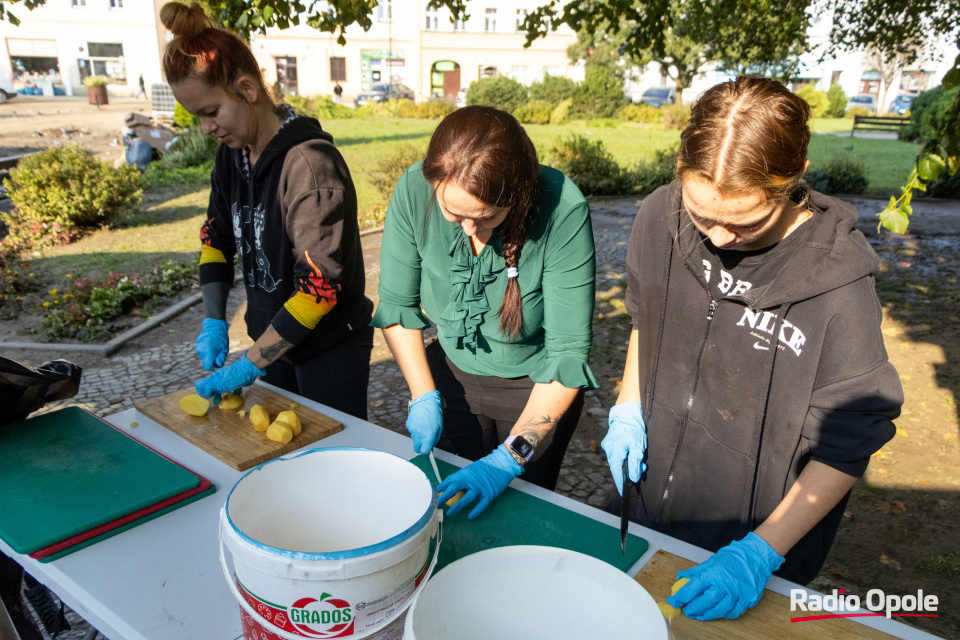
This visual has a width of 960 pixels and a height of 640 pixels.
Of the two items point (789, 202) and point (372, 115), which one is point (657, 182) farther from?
point (372, 115)

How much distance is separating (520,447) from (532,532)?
26 cm

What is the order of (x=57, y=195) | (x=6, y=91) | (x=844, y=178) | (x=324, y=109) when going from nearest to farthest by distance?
(x=57, y=195) < (x=844, y=178) < (x=324, y=109) < (x=6, y=91)

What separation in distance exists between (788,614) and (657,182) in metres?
11.1

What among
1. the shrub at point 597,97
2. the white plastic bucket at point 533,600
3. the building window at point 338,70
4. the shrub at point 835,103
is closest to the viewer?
the white plastic bucket at point 533,600

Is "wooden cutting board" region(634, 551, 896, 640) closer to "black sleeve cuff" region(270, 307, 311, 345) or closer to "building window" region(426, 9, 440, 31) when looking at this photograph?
"black sleeve cuff" region(270, 307, 311, 345)

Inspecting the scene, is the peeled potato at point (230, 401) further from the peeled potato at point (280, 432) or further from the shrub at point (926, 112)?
the shrub at point (926, 112)

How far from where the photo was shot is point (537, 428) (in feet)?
5.61

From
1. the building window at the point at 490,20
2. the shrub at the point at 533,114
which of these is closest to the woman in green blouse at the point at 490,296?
the shrub at the point at 533,114

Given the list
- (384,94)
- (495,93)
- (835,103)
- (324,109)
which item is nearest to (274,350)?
(324,109)

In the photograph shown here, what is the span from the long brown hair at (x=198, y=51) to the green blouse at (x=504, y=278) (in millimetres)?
673

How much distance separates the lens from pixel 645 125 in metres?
25.1

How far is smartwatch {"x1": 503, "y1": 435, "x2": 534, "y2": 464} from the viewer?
5.30 ft

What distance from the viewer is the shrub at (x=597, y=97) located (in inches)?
1071

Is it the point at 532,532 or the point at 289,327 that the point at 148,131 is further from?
the point at 532,532
